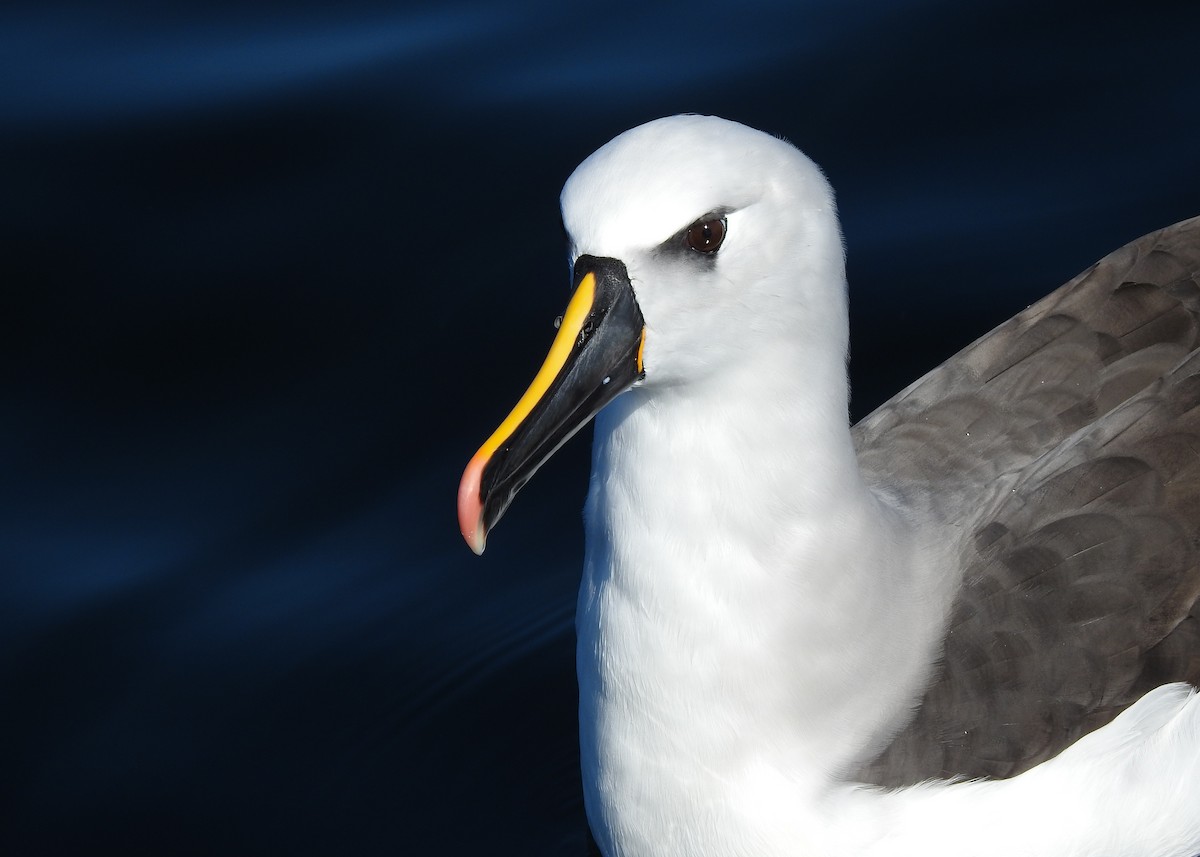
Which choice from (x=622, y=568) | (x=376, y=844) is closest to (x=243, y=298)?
→ (x=376, y=844)

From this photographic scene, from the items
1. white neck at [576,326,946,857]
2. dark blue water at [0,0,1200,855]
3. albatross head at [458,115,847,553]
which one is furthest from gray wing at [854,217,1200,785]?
dark blue water at [0,0,1200,855]

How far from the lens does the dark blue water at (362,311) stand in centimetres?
553

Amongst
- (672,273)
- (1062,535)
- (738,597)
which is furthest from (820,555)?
Answer: (672,273)

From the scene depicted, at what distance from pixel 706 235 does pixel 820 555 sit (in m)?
0.88

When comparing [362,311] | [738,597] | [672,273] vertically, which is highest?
[672,273]

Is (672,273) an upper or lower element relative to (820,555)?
upper

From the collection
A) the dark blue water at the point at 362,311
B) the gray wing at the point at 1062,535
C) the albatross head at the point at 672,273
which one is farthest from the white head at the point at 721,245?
the dark blue water at the point at 362,311

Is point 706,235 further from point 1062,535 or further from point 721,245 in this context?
point 1062,535

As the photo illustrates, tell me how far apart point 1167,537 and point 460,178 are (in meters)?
3.70

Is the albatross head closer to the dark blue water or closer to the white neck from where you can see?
the white neck

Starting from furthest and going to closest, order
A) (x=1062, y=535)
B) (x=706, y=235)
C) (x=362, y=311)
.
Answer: (x=362, y=311)
(x=1062, y=535)
(x=706, y=235)

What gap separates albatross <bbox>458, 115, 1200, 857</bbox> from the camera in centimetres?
367

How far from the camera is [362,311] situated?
22.2ft

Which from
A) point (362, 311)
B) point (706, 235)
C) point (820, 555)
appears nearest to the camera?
point (706, 235)
